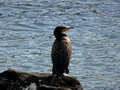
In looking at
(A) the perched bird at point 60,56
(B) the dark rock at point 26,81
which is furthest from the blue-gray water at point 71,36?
(B) the dark rock at point 26,81

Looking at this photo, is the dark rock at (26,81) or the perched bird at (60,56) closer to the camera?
the dark rock at (26,81)

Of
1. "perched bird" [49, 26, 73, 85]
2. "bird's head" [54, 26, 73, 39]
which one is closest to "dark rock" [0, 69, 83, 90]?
"perched bird" [49, 26, 73, 85]

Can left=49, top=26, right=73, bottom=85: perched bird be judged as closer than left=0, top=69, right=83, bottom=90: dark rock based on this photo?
No

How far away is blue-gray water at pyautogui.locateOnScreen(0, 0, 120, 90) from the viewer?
12664 millimetres

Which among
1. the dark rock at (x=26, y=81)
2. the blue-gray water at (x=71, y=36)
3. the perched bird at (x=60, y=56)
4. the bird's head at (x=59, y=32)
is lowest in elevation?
the blue-gray water at (x=71, y=36)

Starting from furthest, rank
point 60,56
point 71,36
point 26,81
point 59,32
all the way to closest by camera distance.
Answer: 1. point 71,36
2. point 59,32
3. point 60,56
4. point 26,81

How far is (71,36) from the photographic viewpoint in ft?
53.5

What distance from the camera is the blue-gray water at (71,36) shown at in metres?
12.7

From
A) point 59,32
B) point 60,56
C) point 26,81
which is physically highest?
point 59,32

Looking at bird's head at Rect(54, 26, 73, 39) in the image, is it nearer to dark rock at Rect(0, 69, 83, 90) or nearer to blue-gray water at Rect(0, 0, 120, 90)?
dark rock at Rect(0, 69, 83, 90)

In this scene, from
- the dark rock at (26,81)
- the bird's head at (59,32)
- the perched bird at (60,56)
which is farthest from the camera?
the bird's head at (59,32)

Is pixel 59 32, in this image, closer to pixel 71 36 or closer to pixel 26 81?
pixel 26 81

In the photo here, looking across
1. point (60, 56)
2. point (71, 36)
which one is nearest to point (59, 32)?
point (60, 56)

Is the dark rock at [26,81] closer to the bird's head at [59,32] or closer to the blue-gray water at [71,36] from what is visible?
the bird's head at [59,32]
